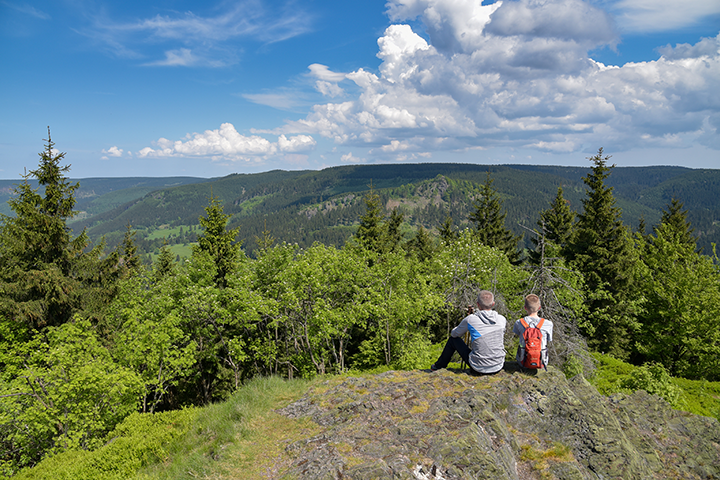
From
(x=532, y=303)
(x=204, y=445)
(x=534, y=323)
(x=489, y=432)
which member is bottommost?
(x=204, y=445)

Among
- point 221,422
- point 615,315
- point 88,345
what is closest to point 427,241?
point 615,315

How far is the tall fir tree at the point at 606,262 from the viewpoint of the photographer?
100 feet

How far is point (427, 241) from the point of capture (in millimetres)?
54969

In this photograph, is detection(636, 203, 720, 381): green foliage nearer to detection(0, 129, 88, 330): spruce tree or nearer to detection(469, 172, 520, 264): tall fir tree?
detection(469, 172, 520, 264): tall fir tree

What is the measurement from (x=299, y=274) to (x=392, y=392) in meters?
13.1

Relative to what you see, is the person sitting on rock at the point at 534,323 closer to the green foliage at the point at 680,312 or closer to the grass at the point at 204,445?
the grass at the point at 204,445

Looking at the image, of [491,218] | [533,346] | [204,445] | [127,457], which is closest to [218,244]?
[127,457]

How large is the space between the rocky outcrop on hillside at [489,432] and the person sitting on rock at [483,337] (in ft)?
1.50

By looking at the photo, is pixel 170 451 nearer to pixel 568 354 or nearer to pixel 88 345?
pixel 88 345

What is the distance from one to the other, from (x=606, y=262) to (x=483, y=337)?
28666 mm

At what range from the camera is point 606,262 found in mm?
31047

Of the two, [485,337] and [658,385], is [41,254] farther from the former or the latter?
[658,385]

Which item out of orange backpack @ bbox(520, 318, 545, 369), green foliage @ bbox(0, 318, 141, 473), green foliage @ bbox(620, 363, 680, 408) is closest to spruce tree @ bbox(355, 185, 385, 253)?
green foliage @ bbox(620, 363, 680, 408)

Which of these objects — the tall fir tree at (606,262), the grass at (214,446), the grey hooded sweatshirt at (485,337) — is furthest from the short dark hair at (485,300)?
the tall fir tree at (606,262)
